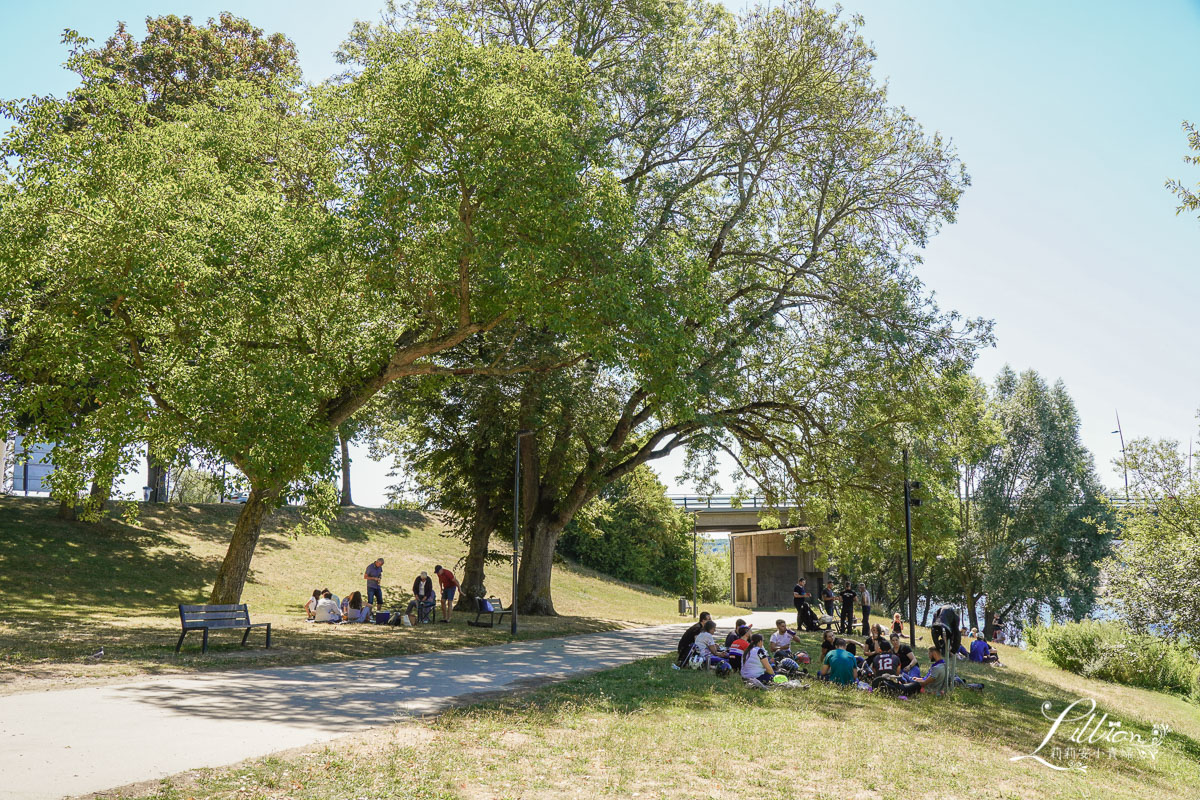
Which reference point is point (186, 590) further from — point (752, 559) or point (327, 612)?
point (752, 559)

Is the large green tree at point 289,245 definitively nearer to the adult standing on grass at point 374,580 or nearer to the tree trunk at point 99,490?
the tree trunk at point 99,490

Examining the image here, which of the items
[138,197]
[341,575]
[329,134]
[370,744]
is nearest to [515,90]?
[329,134]

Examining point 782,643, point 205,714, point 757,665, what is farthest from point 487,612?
point 205,714

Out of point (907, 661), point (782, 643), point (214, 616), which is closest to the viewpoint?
point (214, 616)

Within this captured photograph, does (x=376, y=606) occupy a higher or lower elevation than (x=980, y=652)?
higher

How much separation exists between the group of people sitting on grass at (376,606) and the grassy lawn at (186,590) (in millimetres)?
728

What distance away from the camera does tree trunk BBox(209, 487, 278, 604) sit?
59.8 ft

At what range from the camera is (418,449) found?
28859 millimetres

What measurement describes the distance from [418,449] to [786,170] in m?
15.0

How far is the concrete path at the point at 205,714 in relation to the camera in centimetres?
661

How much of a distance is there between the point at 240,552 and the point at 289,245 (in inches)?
274

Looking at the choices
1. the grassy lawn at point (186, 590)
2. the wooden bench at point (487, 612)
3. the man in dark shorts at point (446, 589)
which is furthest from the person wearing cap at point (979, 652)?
the man in dark shorts at point (446, 589)

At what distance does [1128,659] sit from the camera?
80.6ft

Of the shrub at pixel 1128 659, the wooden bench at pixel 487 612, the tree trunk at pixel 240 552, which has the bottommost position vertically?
the shrub at pixel 1128 659
